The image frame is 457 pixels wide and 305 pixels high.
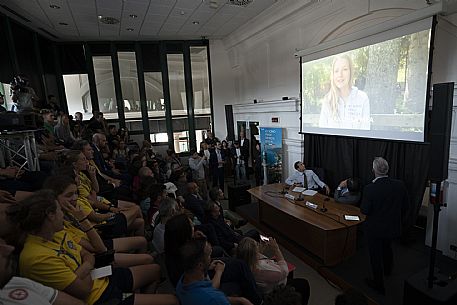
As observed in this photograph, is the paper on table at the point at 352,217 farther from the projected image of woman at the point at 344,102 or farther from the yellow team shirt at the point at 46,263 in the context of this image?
the yellow team shirt at the point at 46,263

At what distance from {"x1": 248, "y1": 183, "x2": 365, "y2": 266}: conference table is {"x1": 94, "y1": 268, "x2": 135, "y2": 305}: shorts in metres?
2.25

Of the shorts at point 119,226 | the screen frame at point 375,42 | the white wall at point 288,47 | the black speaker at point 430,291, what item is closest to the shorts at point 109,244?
the shorts at point 119,226

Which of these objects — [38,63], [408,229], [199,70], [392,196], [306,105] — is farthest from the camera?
[199,70]

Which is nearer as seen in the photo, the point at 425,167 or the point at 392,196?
the point at 392,196

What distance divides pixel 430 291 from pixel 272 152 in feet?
14.7

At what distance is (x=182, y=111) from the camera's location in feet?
29.2

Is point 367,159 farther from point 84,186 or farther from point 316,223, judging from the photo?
point 84,186

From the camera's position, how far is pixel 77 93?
8.01 m

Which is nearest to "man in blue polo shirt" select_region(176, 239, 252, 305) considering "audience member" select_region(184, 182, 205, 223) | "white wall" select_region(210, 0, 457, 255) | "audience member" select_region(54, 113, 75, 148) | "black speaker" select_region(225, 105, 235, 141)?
"audience member" select_region(184, 182, 205, 223)

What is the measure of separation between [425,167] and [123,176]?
14.6ft

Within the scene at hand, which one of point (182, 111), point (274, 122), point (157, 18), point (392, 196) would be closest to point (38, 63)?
point (157, 18)

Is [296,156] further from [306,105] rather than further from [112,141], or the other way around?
[112,141]

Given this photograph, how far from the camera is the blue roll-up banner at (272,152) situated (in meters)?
6.23

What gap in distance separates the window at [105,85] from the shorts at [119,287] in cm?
753
